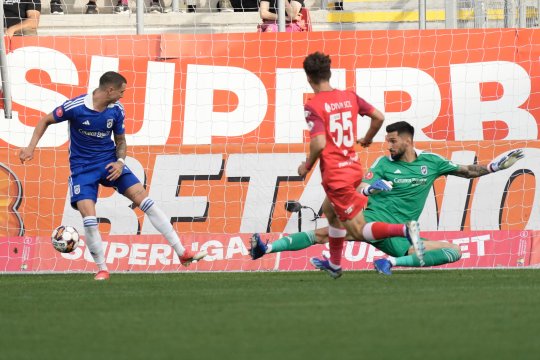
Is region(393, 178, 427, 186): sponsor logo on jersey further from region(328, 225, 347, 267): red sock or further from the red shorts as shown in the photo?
the red shorts

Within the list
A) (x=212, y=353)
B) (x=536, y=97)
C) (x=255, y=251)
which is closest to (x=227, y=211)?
(x=255, y=251)

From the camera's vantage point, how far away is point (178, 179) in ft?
50.7

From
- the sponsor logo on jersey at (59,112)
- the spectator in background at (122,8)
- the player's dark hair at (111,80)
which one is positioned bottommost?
the sponsor logo on jersey at (59,112)

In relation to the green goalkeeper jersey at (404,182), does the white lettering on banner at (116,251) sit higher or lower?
lower

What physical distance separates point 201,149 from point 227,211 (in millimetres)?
875

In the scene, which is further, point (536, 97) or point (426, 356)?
point (536, 97)

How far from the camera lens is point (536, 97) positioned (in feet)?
52.6

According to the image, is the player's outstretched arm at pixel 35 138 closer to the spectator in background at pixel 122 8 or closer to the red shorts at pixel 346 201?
the red shorts at pixel 346 201

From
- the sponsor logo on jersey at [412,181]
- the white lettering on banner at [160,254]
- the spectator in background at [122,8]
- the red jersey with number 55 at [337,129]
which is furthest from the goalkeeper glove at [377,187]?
the spectator in background at [122,8]

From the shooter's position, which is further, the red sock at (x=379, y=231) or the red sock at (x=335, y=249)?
the red sock at (x=335, y=249)

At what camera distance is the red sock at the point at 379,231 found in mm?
11378

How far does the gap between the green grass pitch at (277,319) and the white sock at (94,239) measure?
89 centimetres

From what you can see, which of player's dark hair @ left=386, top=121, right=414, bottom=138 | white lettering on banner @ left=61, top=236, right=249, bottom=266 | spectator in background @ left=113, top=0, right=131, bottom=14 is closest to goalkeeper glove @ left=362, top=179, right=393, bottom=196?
player's dark hair @ left=386, top=121, right=414, bottom=138

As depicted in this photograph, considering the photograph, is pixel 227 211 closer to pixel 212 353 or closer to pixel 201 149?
pixel 201 149
